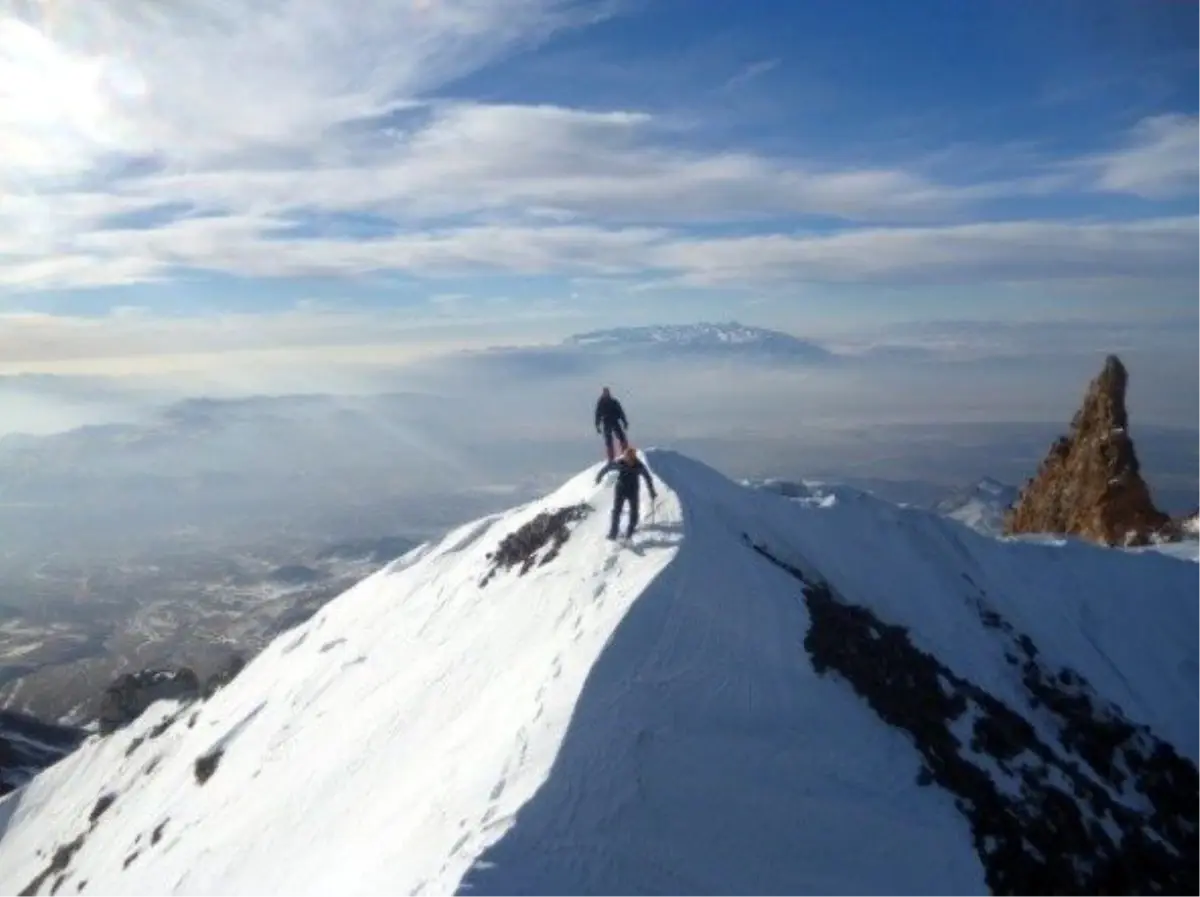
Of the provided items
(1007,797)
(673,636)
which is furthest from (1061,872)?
(673,636)

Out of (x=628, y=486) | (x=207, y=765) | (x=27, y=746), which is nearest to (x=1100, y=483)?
(x=628, y=486)

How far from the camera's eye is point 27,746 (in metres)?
91.8

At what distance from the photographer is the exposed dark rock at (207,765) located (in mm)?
31297

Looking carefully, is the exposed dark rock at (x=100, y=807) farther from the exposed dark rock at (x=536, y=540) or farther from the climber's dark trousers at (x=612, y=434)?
the climber's dark trousers at (x=612, y=434)

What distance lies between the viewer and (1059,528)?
194 ft

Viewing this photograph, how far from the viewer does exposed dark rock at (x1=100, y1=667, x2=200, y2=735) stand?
191 ft

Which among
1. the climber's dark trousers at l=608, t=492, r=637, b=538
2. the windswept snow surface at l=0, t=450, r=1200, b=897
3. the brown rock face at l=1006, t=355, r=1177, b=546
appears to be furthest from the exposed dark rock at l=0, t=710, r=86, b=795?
the brown rock face at l=1006, t=355, r=1177, b=546

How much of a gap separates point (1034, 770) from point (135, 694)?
5670 cm

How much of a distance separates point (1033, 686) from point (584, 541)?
1411cm

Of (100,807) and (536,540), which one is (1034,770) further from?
(100,807)

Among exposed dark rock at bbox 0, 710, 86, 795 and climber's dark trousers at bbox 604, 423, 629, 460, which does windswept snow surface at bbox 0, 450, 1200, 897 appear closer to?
climber's dark trousers at bbox 604, 423, 629, 460

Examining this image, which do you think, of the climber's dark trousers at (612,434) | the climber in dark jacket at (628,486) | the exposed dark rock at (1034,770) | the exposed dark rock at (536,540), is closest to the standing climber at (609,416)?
the climber's dark trousers at (612,434)

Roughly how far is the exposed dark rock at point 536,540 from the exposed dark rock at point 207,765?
11.7 metres

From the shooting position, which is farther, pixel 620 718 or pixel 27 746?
pixel 27 746
